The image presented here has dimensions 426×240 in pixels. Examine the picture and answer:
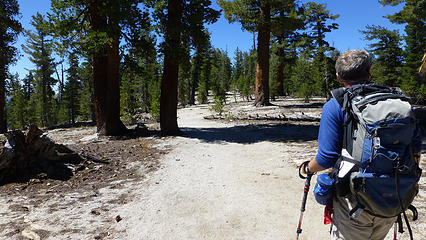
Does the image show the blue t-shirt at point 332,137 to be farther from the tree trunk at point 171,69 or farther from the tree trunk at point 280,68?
the tree trunk at point 280,68

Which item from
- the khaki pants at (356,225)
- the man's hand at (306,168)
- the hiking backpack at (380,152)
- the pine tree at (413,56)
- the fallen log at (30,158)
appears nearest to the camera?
the hiking backpack at (380,152)

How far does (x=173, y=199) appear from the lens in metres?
4.47

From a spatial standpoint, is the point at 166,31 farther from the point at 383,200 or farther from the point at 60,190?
the point at 383,200

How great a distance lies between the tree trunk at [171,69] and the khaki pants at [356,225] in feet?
29.4

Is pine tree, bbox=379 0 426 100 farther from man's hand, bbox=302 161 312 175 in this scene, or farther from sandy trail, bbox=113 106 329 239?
man's hand, bbox=302 161 312 175

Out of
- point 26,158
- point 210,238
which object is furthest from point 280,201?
point 26,158

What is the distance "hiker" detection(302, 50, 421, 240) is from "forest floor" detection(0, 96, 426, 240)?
5.10ft

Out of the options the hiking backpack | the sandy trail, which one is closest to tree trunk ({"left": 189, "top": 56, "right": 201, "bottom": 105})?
the sandy trail

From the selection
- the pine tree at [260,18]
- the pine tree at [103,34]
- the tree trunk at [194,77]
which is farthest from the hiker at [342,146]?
the tree trunk at [194,77]

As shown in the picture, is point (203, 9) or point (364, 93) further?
point (203, 9)

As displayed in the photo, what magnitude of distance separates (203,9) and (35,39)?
35099mm

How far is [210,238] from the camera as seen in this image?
3213 millimetres

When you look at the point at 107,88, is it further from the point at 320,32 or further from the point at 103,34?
the point at 320,32

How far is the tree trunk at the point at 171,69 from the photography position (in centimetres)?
971
